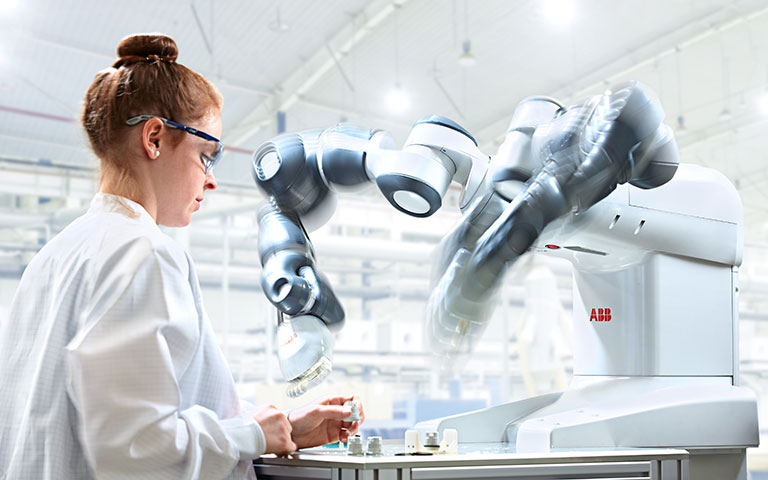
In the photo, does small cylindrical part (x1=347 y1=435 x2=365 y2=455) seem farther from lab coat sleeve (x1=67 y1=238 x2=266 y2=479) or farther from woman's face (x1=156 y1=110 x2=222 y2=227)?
woman's face (x1=156 y1=110 x2=222 y2=227)

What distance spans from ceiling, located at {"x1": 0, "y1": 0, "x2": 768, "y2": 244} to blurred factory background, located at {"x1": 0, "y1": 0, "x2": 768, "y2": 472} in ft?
0.05

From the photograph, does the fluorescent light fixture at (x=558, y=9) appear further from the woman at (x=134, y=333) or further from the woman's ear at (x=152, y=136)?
the woman's ear at (x=152, y=136)

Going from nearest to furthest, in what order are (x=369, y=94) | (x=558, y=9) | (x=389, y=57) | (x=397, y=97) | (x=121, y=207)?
(x=121, y=207)
(x=558, y=9)
(x=397, y=97)
(x=389, y=57)
(x=369, y=94)

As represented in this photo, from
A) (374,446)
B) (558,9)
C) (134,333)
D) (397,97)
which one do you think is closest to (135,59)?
(134,333)

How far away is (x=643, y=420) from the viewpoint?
53.6 inches

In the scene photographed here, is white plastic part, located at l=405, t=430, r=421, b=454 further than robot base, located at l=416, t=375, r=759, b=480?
No

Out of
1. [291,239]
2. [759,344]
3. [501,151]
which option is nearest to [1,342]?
[291,239]

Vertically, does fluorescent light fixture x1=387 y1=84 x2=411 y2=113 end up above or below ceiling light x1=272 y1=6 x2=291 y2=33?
below

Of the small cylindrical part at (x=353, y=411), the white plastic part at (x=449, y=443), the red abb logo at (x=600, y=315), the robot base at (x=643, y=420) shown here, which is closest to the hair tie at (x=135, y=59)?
the small cylindrical part at (x=353, y=411)

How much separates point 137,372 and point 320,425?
319mm

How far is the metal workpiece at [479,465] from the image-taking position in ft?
3.09

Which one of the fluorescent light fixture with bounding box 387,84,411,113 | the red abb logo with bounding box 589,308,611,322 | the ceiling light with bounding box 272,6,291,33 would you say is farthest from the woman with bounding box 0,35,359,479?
the fluorescent light fixture with bounding box 387,84,411,113

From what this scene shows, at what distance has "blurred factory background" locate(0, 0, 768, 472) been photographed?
16.9 feet

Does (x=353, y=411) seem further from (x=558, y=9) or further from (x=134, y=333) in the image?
(x=558, y=9)
